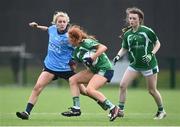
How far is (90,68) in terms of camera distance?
44.7 ft

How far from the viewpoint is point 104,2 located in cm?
2934

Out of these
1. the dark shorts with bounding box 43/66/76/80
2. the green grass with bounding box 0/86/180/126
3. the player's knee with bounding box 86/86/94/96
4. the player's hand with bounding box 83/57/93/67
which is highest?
the player's hand with bounding box 83/57/93/67

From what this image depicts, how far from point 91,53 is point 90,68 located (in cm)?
34

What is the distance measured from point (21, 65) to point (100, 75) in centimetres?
1608

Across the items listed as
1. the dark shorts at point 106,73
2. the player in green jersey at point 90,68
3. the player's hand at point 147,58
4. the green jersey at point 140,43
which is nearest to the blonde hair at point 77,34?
the player in green jersey at point 90,68

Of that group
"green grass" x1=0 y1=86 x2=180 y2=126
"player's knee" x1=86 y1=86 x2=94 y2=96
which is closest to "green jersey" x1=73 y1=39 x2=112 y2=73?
"player's knee" x1=86 y1=86 x2=94 y2=96

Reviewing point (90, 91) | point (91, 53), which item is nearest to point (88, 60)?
point (91, 53)

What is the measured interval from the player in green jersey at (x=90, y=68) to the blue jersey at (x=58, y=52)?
43 centimetres

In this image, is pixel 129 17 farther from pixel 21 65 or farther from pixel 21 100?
pixel 21 65

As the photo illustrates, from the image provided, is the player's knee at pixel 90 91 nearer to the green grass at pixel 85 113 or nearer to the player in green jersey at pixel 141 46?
the green grass at pixel 85 113

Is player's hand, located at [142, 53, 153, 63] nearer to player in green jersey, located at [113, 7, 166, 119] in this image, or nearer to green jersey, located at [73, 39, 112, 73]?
player in green jersey, located at [113, 7, 166, 119]

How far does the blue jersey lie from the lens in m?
14.1

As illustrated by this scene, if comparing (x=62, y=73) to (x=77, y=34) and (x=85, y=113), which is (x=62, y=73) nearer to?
(x=77, y=34)

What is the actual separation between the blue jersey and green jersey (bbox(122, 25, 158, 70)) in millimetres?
→ 1044
